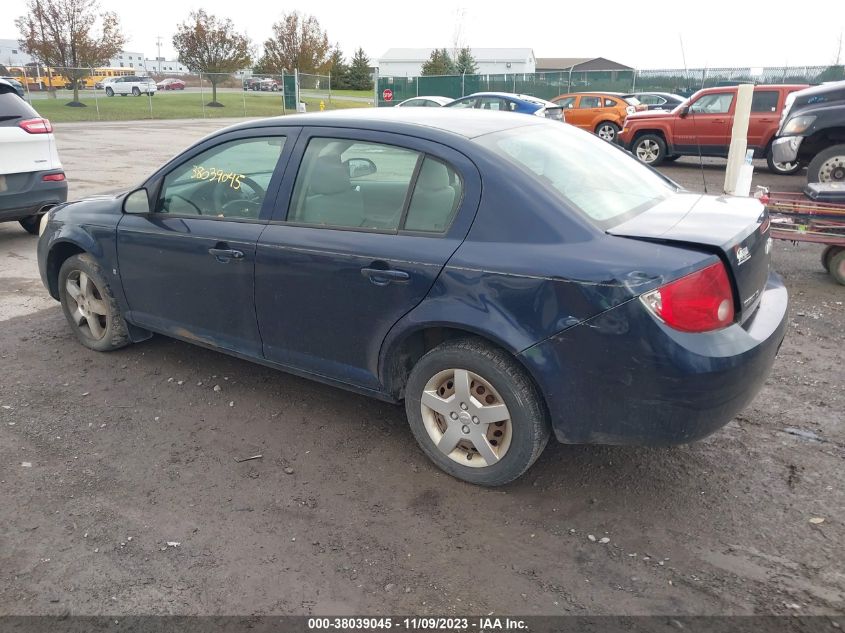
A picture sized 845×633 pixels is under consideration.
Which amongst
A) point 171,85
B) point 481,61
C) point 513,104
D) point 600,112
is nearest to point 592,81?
point 600,112

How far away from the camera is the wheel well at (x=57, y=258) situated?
481 centimetres

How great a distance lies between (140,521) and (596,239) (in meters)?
2.33

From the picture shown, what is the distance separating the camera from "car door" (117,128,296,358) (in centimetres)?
374

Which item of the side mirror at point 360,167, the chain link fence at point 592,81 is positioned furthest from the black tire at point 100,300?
the chain link fence at point 592,81

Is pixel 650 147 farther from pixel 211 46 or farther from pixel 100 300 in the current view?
pixel 211 46

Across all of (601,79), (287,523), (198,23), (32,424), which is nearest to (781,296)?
(287,523)

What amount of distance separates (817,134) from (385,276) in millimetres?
9763

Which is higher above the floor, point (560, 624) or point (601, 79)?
point (601, 79)

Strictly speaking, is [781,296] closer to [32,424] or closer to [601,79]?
[32,424]

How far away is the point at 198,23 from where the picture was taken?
1998 inches

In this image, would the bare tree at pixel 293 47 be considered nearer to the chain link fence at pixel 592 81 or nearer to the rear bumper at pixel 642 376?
the chain link fence at pixel 592 81

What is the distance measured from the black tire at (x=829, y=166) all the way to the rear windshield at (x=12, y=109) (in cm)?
1043

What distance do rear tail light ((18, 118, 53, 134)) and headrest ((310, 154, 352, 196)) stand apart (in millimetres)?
5588

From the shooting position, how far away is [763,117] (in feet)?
47.0
